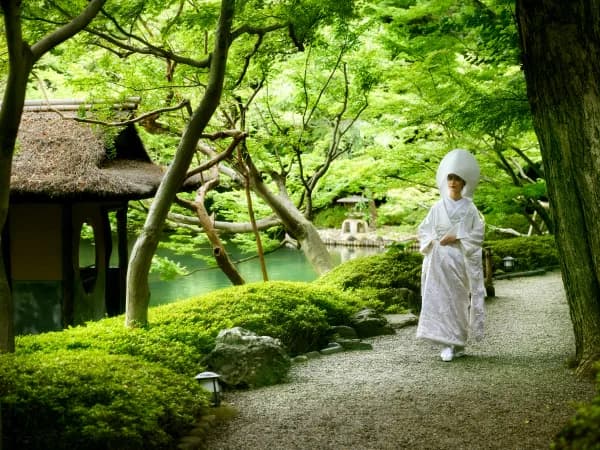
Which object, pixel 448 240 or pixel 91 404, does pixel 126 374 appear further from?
pixel 448 240

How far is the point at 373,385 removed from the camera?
5449 mm

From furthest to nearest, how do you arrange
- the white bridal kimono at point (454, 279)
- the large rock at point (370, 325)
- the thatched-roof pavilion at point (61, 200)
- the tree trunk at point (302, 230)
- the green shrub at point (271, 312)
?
the tree trunk at point (302, 230)
the thatched-roof pavilion at point (61, 200)
the large rock at point (370, 325)
the green shrub at point (271, 312)
the white bridal kimono at point (454, 279)

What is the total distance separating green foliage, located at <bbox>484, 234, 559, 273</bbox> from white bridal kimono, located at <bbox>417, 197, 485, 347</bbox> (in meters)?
6.81

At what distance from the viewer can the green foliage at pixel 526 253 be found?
43.3 feet

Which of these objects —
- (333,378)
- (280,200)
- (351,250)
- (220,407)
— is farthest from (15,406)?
(351,250)

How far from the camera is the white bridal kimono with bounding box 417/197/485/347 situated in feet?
20.5

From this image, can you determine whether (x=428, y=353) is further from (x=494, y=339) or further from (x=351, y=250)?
(x=351, y=250)

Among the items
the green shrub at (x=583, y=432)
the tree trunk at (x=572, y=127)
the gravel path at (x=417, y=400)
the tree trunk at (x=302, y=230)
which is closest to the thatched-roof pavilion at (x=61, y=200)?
the tree trunk at (x=302, y=230)

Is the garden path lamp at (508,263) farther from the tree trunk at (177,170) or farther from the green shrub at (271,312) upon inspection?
the tree trunk at (177,170)

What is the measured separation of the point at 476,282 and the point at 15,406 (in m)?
4.17

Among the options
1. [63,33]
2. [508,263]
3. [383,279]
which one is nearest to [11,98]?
[63,33]

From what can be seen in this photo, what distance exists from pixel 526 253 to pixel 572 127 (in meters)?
8.98

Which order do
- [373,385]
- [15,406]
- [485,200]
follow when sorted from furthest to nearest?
[485,200] → [373,385] → [15,406]

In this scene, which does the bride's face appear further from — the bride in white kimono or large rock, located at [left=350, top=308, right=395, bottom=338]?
large rock, located at [left=350, top=308, right=395, bottom=338]
